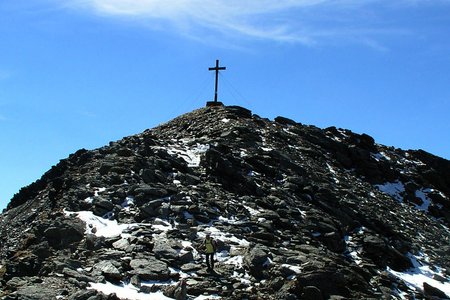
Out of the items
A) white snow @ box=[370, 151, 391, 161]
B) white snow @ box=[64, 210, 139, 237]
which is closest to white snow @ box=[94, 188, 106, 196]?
white snow @ box=[64, 210, 139, 237]

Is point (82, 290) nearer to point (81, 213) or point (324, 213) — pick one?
point (81, 213)

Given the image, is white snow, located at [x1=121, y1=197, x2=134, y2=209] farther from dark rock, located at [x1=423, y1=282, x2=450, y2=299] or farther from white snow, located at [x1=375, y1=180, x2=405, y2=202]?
white snow, located at [x1=375, y1=180, x2=405, y2=202]

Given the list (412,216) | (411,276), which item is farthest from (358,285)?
(412,216)

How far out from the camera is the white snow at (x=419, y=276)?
2950cm

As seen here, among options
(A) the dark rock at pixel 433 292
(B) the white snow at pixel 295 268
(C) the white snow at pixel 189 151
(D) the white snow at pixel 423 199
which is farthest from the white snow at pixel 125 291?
(D) the white snow at pixel 423 199

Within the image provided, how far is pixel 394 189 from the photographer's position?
162 ft

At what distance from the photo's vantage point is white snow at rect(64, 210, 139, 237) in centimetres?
2541

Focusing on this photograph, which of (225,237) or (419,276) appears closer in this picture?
(225,237)

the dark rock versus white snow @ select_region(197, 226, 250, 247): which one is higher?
white snow @ select_region(197, 226, 250, 247)

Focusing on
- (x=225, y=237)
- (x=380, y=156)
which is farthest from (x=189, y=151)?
(x=380, y=156)

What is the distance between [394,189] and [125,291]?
3416 centimetres

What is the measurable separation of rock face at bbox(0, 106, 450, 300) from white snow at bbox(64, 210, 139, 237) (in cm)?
9

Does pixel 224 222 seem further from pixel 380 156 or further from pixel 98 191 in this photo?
pixel 380 156

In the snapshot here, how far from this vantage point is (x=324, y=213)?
34.2 m
